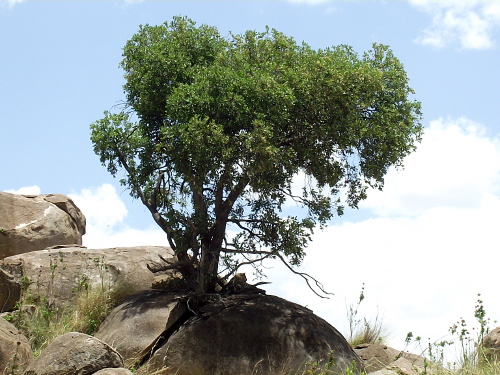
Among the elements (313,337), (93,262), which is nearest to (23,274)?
(93,262)

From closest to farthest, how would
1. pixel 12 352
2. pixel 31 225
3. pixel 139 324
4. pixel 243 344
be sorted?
pixel 12 352
pixel 243 344
pixel 139 324
pixel 31 225

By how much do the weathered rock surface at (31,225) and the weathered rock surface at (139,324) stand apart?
213 inches

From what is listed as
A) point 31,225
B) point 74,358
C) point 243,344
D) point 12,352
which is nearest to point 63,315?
point 12,352

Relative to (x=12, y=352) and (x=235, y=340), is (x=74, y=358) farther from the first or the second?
(x=235, y=340)

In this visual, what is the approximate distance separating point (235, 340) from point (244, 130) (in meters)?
3.98

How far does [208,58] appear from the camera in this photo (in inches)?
584

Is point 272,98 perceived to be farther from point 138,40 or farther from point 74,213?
point 74,213

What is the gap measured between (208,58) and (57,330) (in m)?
6.47

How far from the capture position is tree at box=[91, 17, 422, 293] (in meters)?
12.8

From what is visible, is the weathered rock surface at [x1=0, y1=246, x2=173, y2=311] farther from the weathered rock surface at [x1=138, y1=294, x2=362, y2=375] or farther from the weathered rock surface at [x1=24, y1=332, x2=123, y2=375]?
the weathered rock surface at [x1=24, y1=332, x2=123, y2=375]

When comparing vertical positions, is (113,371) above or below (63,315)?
below

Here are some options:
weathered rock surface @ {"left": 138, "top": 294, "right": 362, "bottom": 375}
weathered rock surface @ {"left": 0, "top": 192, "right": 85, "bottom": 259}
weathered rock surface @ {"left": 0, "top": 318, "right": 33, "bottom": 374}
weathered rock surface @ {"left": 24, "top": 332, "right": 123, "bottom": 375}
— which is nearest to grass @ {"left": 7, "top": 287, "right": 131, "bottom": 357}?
weathered rock surface @ {"left": 138, "top": 294, "right": 362, "bottom": 375}

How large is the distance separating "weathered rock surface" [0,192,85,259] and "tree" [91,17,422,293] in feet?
17.5

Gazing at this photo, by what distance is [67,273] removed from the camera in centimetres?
1595
